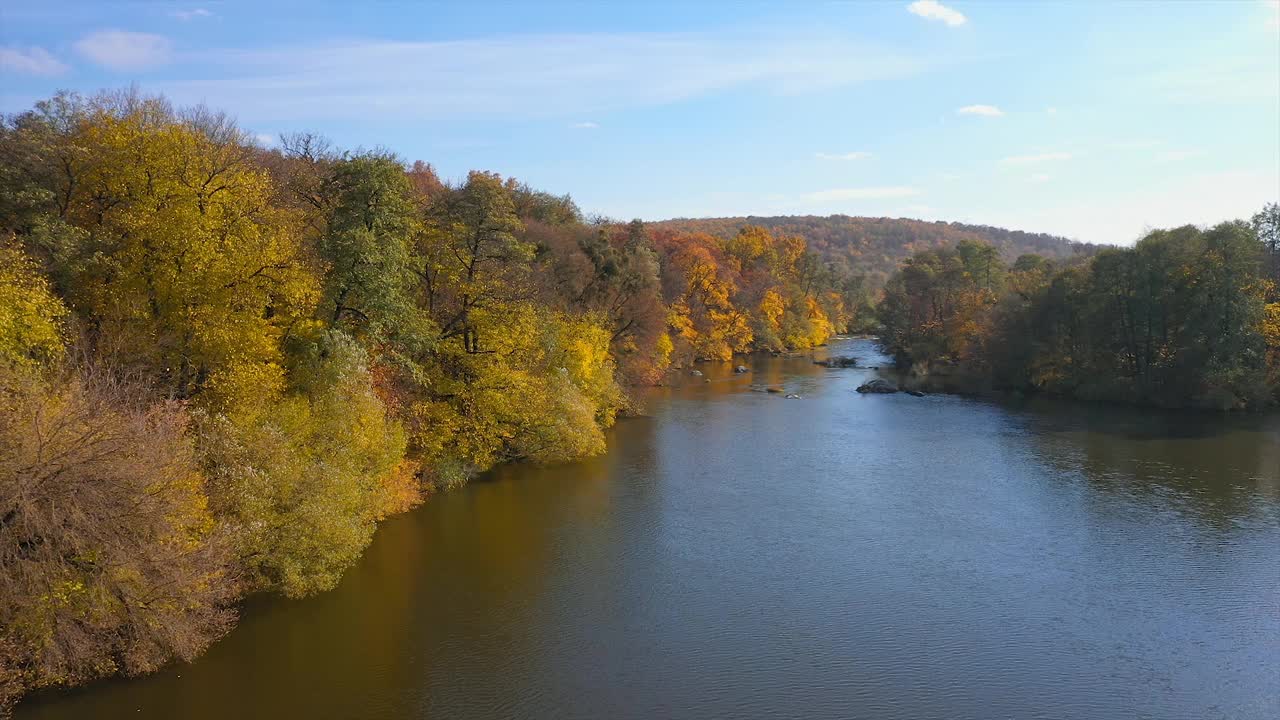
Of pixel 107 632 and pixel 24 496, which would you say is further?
pixel 107 632

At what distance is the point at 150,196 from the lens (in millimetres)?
17938

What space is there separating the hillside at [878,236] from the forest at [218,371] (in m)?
112

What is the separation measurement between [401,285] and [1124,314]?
122ft

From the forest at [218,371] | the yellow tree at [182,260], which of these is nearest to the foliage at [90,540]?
the forest at [218,371]

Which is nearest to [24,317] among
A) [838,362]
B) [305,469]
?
[305,469]

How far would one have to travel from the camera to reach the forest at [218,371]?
39.5 ft

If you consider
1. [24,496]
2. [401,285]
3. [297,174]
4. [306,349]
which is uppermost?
[297,174]

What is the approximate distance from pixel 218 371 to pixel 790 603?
42.9ft

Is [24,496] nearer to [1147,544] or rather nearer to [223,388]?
[223,388]

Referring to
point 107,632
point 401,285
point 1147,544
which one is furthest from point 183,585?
point 1147,544

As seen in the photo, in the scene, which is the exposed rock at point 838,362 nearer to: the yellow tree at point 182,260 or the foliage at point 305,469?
the foliage at point 305,469

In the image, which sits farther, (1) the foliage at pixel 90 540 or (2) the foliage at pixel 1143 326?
(2) the foliage at pixel 1143 326

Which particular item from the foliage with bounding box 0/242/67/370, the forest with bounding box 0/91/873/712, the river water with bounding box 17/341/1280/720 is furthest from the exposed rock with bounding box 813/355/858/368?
the foliage with bounding box 0/242/67/370

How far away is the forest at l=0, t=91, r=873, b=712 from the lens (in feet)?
39.5
